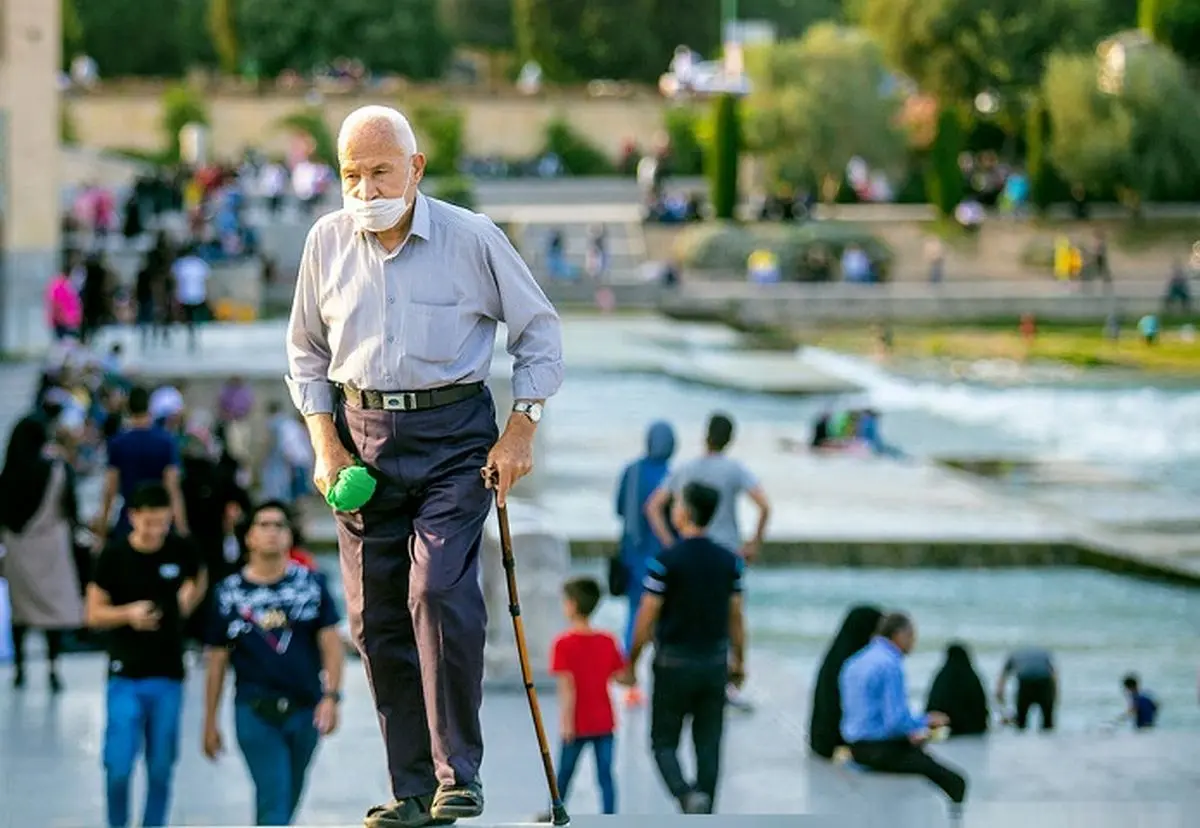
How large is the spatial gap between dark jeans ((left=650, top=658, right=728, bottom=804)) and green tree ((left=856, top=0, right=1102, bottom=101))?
176ft

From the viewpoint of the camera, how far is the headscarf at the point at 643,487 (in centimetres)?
1302

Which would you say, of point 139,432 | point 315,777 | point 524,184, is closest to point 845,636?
point 315,777

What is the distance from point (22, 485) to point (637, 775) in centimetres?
344

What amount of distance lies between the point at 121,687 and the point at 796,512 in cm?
1520

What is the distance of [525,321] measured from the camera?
5996 millimetres

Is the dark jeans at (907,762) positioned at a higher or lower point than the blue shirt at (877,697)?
lower

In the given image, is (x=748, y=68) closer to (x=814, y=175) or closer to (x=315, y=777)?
(x=814, y=175)

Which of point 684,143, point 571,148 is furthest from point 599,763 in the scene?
point 571,148

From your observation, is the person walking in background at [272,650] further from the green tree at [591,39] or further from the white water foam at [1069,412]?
the green tree at [591,39]

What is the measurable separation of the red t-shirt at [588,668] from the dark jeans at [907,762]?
1.56 metres

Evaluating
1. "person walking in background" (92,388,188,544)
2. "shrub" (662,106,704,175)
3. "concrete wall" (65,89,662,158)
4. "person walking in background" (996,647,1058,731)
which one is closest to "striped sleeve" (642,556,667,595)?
"person walking in background" (92,388,188,544)

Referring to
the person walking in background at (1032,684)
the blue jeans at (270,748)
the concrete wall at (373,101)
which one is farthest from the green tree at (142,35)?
the blue jeans at (270,748)

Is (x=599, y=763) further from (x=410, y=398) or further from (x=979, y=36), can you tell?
(x=979, y=36)

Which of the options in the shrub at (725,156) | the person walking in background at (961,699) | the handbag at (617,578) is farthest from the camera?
the shrub at (725,156)
